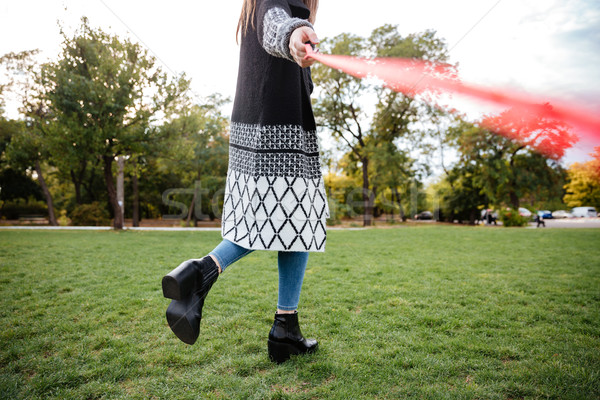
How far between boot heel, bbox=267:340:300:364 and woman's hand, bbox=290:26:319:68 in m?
1.39

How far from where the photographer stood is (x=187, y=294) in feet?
4.72

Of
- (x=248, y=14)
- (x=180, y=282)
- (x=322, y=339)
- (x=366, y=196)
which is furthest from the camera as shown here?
(x=366, y=196)

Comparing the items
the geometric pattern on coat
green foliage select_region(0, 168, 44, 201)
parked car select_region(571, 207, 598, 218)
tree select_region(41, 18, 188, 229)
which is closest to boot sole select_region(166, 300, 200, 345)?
the geometric pattern on coat

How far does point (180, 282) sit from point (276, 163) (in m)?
0.68

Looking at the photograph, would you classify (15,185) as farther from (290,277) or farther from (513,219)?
(513,219)

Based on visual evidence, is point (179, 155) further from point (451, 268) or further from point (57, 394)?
point (57, 394)

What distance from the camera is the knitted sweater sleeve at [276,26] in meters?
1.21

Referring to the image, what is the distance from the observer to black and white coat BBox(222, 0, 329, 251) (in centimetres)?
156

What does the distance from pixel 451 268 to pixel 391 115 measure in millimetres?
18175

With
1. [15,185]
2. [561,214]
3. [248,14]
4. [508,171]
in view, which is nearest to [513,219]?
[508,171]

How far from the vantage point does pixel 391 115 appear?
2139cm

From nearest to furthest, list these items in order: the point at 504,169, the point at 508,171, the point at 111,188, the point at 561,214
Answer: the point at 111,188 < the point at 508,171 < the point at 504,169 < the point at 561,214

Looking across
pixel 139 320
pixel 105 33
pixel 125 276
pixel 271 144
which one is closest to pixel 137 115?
pixel 105 33

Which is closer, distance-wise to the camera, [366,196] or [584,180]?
[584,180]
